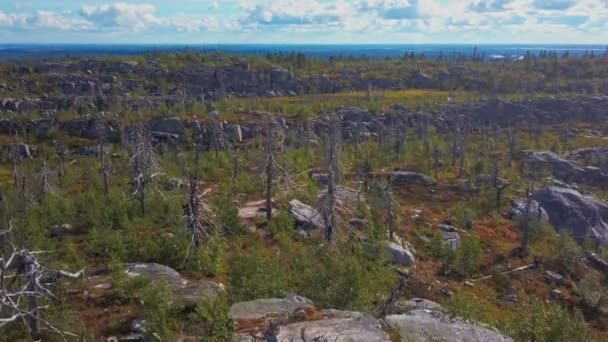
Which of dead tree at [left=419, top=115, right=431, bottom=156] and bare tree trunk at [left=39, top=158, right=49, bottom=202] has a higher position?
bare tree trunk at [left=39, top=158, right=49, bottom=202]

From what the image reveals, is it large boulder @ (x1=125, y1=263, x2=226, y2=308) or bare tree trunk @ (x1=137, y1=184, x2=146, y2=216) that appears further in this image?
bare tree trunk @ (x1=137, y1=184, x2=146, y2=216)

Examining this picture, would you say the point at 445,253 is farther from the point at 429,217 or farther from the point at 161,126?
the point at 161,126

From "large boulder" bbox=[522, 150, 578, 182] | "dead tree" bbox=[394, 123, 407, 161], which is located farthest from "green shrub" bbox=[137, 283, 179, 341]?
"large boulder" bbox=[522, 150, 578, 182]

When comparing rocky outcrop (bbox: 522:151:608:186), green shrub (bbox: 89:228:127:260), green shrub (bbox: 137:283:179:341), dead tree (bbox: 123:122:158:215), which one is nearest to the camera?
green shrub (bbox: 137:283:179:341)

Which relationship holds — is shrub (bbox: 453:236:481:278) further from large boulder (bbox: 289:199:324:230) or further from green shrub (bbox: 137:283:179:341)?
green shrub (bbox: 137:283:179:341)

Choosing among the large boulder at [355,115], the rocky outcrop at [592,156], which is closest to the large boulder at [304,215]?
the rocky outcrop at [592,156]

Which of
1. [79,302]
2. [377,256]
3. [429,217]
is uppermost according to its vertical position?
[79,302]

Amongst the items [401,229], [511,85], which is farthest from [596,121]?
[401,229]
